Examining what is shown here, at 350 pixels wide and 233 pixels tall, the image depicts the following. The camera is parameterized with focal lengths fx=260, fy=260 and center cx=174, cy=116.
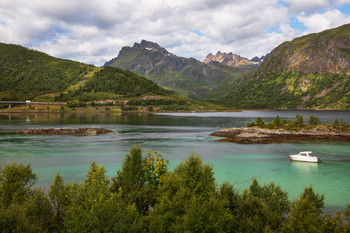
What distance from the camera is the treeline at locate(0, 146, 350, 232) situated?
Result: 2767 cm

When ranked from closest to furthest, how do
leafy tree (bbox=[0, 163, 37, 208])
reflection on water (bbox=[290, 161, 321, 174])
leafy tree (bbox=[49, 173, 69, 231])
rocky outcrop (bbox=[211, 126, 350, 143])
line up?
leafy tree (bbox=[49, 173, 69, 231]) → leafy tree (bbox=[0, 163, 37, 208]) → reflection on water (bbox=[290, 161, 321, 174]) → rocky outcrop (bbox=[211, 126, 350, 143])

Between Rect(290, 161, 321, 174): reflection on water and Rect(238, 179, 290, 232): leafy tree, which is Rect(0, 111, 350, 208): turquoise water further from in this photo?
Rect(238, 179, 290, 232): leafy tree

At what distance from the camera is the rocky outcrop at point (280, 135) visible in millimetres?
127537

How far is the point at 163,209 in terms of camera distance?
31078mm

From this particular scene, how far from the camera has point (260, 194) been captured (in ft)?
128

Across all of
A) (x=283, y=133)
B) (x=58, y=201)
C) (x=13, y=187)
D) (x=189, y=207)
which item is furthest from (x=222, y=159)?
(x=13, y=187)

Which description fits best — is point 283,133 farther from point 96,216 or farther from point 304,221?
point 96,216

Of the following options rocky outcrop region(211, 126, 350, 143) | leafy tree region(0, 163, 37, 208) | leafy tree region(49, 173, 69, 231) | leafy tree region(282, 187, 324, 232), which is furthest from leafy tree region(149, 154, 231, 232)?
rocky outcrop region(211, 126, 350, 143)

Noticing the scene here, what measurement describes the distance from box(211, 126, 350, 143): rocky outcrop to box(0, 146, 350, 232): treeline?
91.4 metres

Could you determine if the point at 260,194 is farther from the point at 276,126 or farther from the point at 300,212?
the point at 276,126

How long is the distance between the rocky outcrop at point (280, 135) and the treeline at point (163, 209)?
91.4 meters

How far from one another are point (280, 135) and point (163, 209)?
386ft

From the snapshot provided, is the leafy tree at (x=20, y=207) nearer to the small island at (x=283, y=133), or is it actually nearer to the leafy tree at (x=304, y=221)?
the leafy tree at (x=304, y=221)

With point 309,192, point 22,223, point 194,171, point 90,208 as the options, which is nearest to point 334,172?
point 309,192
